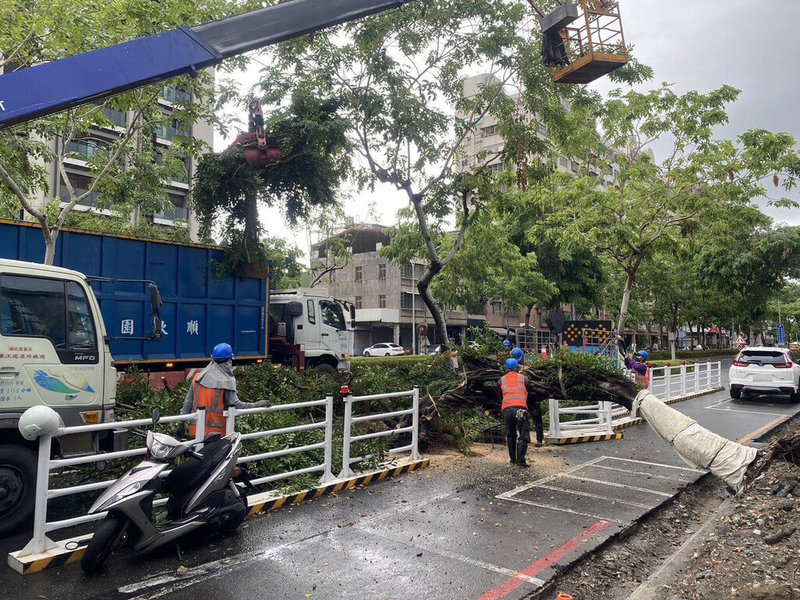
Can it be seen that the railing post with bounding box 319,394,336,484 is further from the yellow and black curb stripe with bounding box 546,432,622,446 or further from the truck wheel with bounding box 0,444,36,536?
the yellow and black curb stripe with bounding box 546,432,622,446

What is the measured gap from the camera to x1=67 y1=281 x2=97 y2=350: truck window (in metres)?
5.96

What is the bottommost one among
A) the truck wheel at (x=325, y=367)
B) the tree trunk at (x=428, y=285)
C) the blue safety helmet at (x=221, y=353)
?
the truck wheel at (x=325, y=367)

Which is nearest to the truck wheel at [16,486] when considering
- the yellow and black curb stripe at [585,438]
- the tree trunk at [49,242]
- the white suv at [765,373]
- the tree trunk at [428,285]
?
the tree trunk at [49,242]

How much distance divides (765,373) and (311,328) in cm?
1343

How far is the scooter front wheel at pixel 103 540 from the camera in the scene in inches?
171

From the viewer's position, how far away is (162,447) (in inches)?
186

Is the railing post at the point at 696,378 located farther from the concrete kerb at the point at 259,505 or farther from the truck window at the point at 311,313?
the concrete kerb at the point at 259,505

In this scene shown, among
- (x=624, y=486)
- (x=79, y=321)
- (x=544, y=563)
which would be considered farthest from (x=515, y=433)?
(x=79, y=321)

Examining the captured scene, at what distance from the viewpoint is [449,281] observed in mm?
22625

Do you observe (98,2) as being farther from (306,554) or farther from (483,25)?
(306,554)

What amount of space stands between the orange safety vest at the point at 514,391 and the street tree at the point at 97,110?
7238 mm

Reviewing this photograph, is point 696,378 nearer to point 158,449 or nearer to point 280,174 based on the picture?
point 280,174

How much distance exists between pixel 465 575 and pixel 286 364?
10816mm

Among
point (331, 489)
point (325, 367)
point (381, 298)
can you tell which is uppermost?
point (381, 298)
